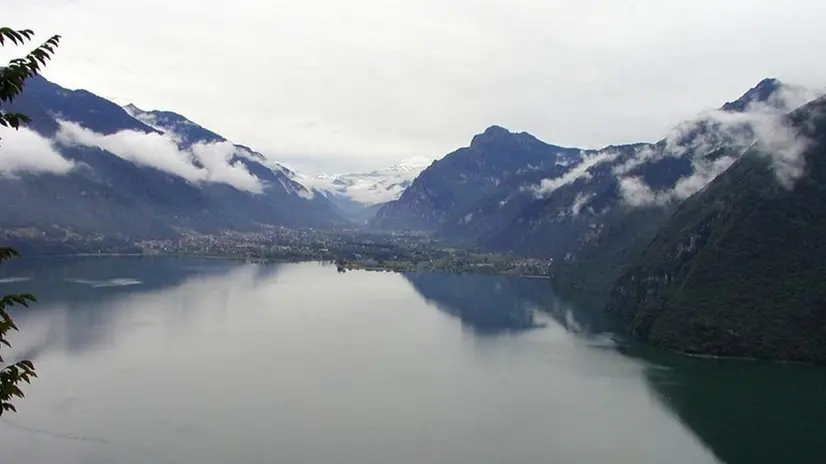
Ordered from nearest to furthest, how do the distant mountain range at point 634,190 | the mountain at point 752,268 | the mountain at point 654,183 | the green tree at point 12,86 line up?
1. the green tree at point 12,86
2. the mountain at point 752,268
3. the mountain at point 654,183
4. the distant mountain range at point 634,190

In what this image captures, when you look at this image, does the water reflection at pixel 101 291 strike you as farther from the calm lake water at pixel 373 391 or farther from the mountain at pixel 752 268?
the mountain at pixel 752 268

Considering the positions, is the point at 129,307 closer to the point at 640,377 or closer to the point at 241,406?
the point at 241,406

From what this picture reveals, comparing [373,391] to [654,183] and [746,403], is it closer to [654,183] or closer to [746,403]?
[746,403]

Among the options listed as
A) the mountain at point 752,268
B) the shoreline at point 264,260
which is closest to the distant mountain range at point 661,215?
the mountain at point 752,268

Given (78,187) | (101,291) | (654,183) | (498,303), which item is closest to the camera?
(101,291)

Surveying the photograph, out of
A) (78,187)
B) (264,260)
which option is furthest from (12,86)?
(78,187)

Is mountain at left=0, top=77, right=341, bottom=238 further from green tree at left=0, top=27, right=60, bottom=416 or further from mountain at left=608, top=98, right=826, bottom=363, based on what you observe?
green tree at left=0, top=27, right=60, bottom=416
